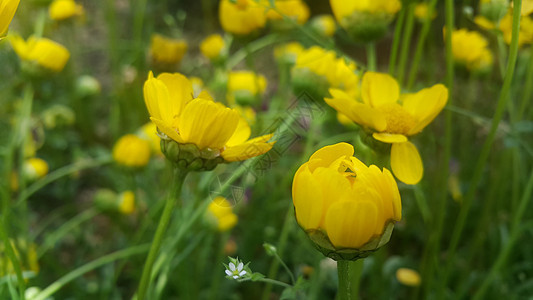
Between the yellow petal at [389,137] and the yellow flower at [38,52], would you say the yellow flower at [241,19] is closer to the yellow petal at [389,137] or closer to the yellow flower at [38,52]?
the yellow flower at [38,52]

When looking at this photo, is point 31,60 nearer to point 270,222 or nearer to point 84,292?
point 84,292

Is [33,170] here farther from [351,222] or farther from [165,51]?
[351,222]

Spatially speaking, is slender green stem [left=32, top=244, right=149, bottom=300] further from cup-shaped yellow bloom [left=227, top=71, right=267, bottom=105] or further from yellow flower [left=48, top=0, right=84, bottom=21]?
yellow flower [left=48, top=0, right=84, bottom=21]

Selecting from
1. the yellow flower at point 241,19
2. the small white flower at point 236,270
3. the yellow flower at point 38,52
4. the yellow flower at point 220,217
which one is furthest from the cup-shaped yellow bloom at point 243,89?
the small white flower at point 236,270

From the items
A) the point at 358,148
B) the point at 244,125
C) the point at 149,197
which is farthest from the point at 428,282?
the point at 149,197

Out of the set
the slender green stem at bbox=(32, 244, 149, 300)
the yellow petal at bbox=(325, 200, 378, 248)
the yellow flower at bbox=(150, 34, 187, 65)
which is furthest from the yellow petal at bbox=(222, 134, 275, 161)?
the yellow flower at bbox=(150, 34, 187, 65)
